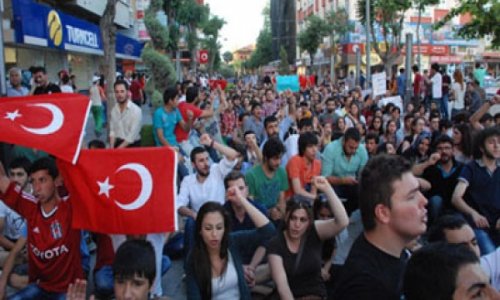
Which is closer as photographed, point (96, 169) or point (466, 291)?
point (466, 291)

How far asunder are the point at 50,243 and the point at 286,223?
6.08 feet

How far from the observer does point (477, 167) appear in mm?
5531

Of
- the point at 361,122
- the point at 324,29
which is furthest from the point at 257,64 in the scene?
the point at 361,122

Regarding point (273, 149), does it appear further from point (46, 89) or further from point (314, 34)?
point (314, 34)

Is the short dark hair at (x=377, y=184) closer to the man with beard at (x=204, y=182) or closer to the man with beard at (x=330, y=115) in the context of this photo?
the man with beard at (x=204, y=182)

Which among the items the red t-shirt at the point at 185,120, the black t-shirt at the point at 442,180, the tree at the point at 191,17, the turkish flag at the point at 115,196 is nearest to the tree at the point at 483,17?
the black t-shirt at the point at 442,180

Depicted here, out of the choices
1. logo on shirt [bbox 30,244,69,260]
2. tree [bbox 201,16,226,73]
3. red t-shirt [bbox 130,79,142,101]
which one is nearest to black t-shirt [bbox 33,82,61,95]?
logo on shirt [bbox 30,244,69,260]

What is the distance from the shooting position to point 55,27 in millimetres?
17062

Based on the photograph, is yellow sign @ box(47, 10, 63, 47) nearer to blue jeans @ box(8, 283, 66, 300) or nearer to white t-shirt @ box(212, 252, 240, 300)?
blue jeans @ box(8, 283, 66, 300)

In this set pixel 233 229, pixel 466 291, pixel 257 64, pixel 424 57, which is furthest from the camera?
pixel 257 64

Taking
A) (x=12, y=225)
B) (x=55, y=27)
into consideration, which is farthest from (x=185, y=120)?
(x=55, y=27)

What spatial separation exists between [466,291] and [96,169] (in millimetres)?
3144

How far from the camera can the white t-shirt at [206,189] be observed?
604 centimetres

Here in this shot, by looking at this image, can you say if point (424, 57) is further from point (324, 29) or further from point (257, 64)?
point (257, 64)
